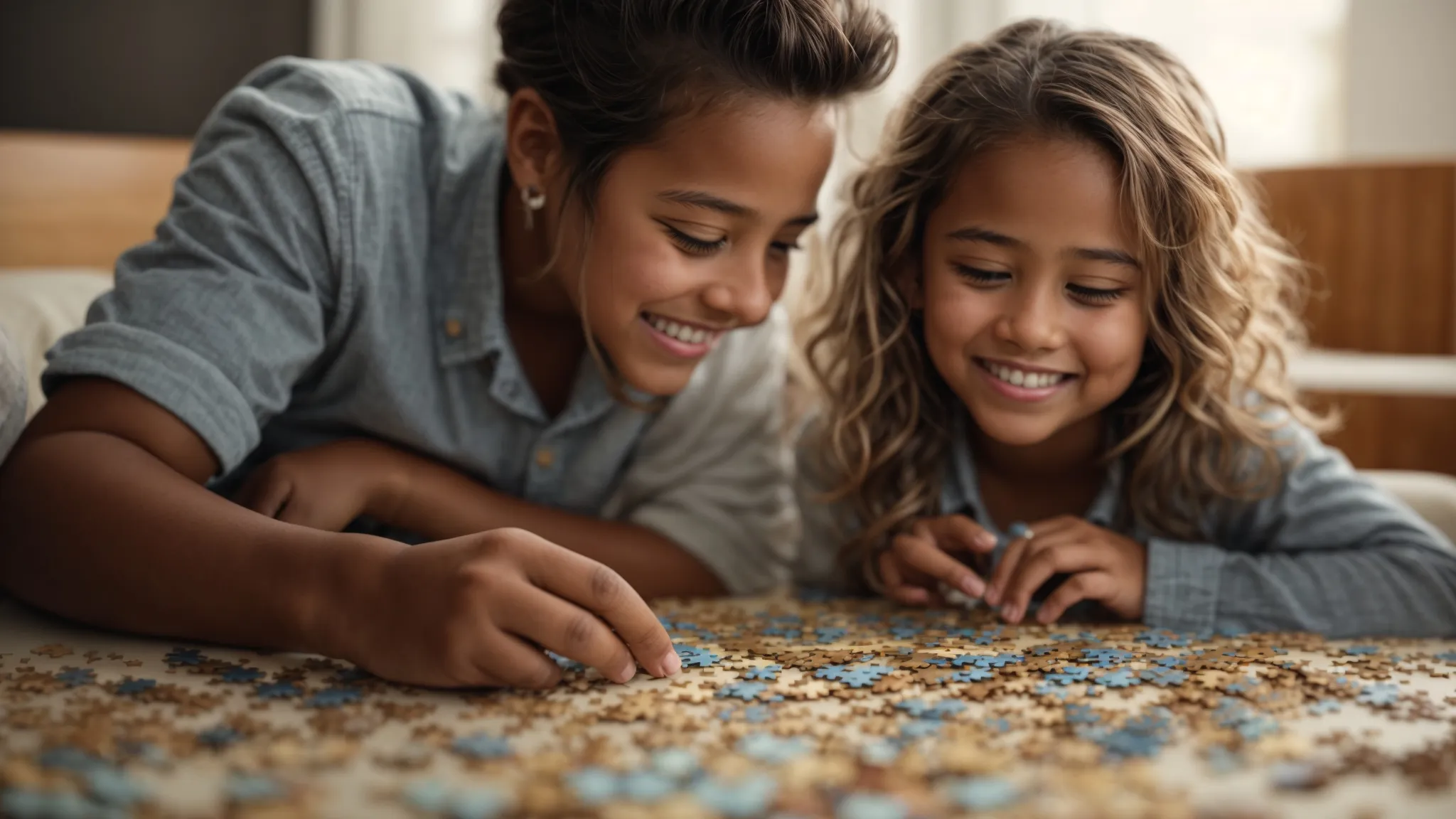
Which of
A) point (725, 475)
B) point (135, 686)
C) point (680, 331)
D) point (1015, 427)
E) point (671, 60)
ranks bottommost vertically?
point (135, 686)

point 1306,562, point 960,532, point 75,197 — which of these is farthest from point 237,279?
point 75,197

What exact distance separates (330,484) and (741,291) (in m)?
0.58

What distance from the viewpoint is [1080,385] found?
67.1 inches

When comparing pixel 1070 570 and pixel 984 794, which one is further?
pixel 1070 570

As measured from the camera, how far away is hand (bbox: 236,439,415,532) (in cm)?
152

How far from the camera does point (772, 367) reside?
2.01 m

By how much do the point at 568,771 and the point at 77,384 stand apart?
31.5 inches

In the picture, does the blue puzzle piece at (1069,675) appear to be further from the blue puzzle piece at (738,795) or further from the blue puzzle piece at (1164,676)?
the blue puzzle piece at (738,795)

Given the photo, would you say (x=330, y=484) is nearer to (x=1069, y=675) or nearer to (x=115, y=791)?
(x=115, y=791)

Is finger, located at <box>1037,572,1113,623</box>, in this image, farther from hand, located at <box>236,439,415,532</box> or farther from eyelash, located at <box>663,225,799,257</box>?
hand, located at <box>236,439,415,532</box>

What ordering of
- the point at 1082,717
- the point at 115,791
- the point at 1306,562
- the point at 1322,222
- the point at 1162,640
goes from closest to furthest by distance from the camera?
the point at 115,791
the point at 1082,717
the point at 1162,640
the point at 1306,562
the point at 1322,222

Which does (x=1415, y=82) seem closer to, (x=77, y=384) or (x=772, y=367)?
(x=772, y=367)

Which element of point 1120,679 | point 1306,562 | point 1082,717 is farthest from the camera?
point 1306,562

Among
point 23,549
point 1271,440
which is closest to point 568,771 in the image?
point 23,549
